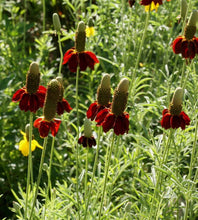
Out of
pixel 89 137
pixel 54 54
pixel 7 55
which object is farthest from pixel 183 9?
pixel 54 54

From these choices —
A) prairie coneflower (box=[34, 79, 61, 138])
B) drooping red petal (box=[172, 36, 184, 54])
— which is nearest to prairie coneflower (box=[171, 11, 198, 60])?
drooping red petal (box=[172, 36, 184, 54])

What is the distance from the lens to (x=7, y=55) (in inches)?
125

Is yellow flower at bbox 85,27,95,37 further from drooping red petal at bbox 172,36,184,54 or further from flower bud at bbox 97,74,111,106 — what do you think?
flower bud at bbox 97,74,111,106

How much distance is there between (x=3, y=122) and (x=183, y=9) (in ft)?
4.64

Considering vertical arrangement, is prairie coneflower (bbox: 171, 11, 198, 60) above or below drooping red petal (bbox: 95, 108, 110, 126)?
above

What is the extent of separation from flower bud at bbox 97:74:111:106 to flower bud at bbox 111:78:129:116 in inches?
3.3

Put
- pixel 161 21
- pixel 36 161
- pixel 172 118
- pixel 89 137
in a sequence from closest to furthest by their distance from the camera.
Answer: pixel 172 118, pixel 89 137, pixel 36 161, pixel 161 21

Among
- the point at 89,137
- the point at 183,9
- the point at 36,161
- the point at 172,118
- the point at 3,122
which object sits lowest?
the point at 36,161

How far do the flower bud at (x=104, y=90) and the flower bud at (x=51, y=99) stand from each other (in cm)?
21

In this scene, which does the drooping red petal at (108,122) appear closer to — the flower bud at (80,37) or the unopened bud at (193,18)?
the flower bud at (80,37)

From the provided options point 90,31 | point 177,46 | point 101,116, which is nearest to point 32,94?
point 101,116

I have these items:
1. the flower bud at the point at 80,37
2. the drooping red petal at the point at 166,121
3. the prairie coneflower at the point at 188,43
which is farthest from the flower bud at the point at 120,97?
the prairie coneflower at the point at 188,43

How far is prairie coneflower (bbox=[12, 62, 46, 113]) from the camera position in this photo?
4.74 feet

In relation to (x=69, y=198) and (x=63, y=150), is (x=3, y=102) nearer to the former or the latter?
(x=63, y=150)
